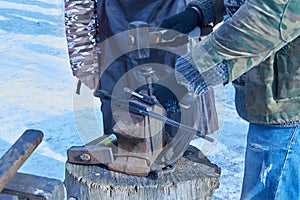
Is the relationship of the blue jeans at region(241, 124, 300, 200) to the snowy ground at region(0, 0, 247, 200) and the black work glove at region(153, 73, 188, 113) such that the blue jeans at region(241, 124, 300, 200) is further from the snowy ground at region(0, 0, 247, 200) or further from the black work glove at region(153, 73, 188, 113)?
the snowy ground at region(0, 0, 247, 200)

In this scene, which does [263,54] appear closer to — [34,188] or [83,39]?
[34,188]

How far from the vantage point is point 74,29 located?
2613 millimetres

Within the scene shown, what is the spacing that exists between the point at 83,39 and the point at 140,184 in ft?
3.66

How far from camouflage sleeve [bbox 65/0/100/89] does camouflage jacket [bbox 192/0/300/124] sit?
1196mm

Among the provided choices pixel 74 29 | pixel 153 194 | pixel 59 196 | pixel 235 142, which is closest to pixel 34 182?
pixel 59 196

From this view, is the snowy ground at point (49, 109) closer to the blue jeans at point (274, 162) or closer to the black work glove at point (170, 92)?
the blue jeans at point (274, 162)

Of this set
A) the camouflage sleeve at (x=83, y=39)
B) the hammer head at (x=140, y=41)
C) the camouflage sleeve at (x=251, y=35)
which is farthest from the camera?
the camouflage sleeve at (x=83, y=39)

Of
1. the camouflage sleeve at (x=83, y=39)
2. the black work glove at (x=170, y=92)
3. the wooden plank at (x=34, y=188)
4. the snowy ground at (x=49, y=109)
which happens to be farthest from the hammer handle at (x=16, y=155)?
the snowy ground at (x=49, y=109)

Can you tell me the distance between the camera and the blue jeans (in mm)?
1643

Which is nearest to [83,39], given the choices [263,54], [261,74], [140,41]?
[140,41]

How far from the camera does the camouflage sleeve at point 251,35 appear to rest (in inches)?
51.0

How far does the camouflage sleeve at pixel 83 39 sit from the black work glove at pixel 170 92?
3.79 ft

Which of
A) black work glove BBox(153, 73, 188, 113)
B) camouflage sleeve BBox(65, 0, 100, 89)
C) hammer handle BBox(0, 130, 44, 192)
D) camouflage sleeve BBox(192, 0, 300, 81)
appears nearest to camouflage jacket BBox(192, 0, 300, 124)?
camouflage sleeve BBox(192, 0, 300, 81)

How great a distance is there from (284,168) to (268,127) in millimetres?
143
